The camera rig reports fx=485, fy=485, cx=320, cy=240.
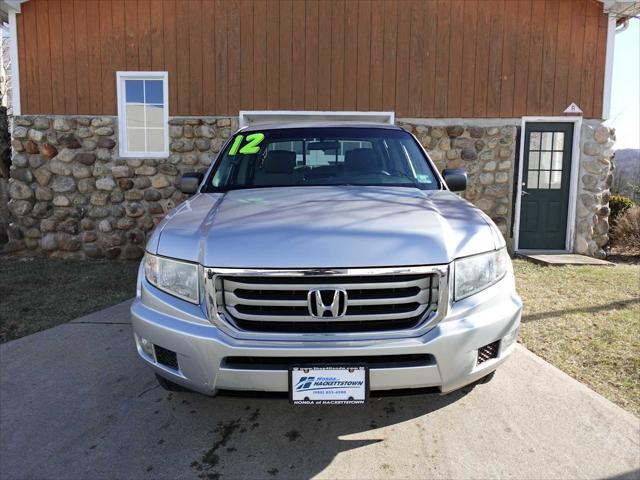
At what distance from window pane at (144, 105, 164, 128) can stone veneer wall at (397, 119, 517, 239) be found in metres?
3.99

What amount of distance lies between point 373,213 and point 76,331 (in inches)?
127

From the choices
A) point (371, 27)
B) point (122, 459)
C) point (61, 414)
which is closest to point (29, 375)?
point (61, 414)

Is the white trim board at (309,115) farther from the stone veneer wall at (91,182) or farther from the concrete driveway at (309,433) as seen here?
the concrete driveway at (309,433)

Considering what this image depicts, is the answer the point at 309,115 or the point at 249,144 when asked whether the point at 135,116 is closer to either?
the point at 309,115

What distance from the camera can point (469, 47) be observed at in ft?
25.7

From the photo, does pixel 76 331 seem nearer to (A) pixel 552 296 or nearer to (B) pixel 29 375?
(B) pixel 29 375

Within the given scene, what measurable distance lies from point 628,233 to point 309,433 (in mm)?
8276

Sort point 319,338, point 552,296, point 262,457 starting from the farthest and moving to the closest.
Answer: point 552,296 → point 262,457 → point 319,338

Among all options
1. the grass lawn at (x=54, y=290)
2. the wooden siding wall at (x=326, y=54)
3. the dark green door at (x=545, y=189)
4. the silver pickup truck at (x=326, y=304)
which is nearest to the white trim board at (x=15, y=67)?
the wooden siding wall at (x=326, y=54)

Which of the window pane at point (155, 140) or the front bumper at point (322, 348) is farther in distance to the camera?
the window pane at point (155, 140)

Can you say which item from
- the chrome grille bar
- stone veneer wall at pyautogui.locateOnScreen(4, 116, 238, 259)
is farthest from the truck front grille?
stone veneer wall at pyautogui.locateOnScreen(4, 116, 238, 259)

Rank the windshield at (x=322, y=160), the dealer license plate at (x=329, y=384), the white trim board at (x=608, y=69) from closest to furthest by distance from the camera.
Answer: the dealer license plate at (x=329, y=384) < the windshield at (x=322, y=160) < the white trim board at (x=608, y=69)

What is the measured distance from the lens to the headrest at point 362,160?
365cm

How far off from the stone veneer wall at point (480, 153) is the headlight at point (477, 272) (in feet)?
18.6
